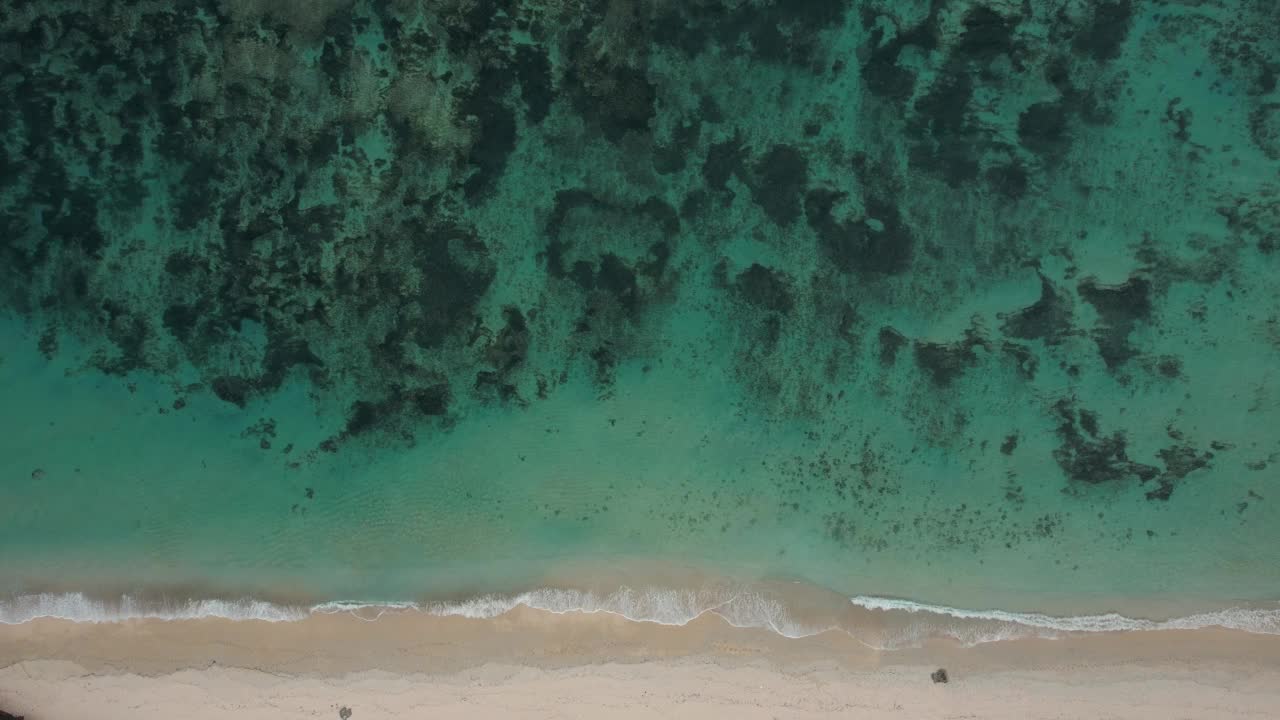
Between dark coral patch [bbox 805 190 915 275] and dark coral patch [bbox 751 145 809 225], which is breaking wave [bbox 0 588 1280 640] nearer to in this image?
dark coral patch [bbox 805 190 915 275]

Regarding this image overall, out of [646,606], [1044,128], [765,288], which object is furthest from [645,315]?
[1044,128]

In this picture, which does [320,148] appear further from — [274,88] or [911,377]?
[911,377]

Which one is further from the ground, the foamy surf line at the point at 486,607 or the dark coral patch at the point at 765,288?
the dark coral patch at the point at 765,288

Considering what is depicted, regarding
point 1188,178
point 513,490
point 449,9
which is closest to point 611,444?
point 513,490

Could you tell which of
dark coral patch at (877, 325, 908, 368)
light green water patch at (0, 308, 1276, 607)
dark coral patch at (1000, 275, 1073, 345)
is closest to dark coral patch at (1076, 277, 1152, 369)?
dark coral patch at (1000, 275, 1073, 345)

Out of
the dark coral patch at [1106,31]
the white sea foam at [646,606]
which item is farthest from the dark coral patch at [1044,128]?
the white sea foam at [646,606]

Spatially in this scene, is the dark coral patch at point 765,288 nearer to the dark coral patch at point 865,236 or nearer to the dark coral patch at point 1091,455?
the dark coral patch at point 865,236

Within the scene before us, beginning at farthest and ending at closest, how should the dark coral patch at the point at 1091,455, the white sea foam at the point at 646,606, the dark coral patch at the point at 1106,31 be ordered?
the white sea foam at the point at 646,606 < the dark coral patch at the point at 1091,455 < the dark coral patch at the point at 1106,31
